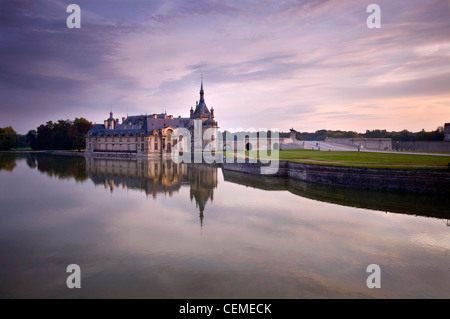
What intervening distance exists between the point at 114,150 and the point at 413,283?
6804 centimetres

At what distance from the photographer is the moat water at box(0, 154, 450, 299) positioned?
7.82 m

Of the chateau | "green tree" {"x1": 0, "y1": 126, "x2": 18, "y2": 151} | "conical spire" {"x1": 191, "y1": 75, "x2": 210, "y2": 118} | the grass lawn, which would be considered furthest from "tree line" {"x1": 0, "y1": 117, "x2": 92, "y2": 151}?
the grass lawn

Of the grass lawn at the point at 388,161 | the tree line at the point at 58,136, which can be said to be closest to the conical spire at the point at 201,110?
the tree line at the point at 58,136

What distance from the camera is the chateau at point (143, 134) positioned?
61062 mm

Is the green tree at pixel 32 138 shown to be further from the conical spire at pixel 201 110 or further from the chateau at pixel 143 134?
the conical spire at pixel 201 110

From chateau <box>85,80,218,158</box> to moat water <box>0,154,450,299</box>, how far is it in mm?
41821

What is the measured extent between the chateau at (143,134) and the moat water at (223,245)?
41.8 meters

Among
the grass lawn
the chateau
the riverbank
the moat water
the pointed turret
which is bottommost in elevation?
the moat water

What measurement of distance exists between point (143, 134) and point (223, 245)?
53.8 metres

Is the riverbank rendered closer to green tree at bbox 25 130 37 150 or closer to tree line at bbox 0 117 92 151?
tree line at bbox 0 117 92 151

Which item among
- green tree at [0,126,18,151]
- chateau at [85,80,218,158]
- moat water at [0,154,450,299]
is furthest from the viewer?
green tree at [0,126,18,151]

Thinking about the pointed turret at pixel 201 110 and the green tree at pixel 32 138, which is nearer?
the pointed turret at pixel 201 110

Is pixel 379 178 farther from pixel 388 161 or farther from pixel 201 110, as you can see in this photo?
pixel 201 110
